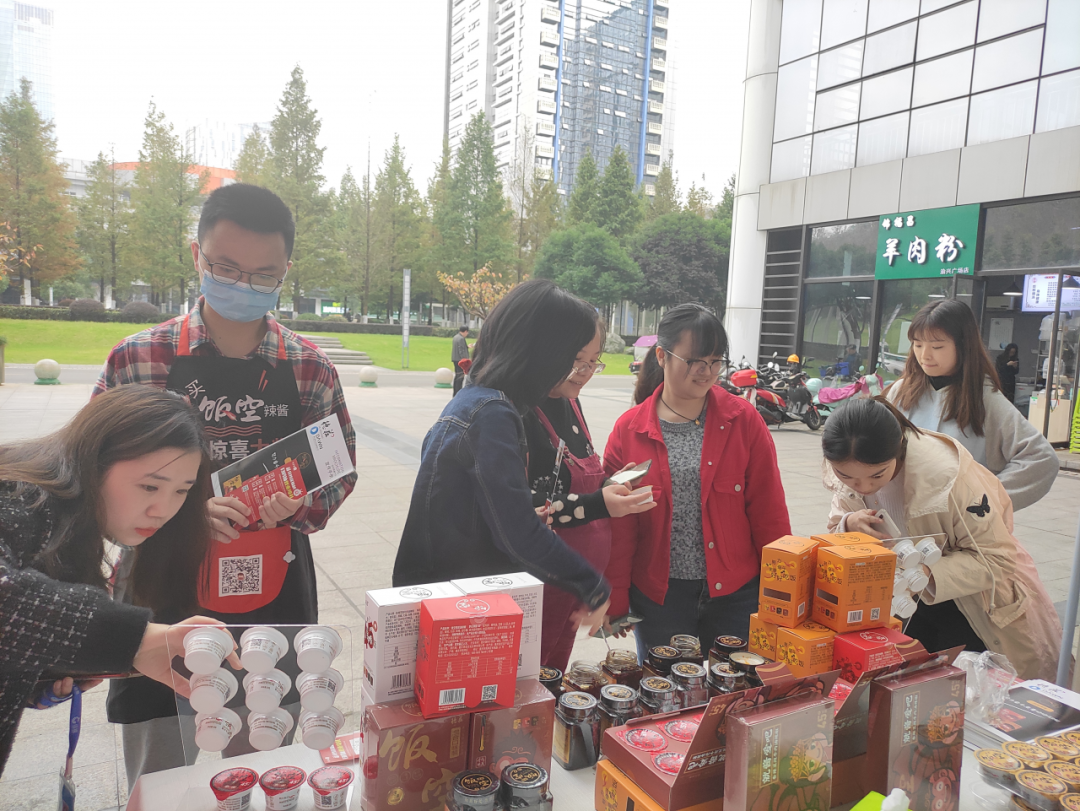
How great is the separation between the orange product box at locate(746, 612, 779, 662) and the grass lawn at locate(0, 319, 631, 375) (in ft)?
61.7

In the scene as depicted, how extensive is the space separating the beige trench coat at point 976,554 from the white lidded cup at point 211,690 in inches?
60.2

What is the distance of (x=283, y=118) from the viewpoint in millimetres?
28547

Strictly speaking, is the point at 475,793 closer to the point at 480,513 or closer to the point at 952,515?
the point at 480,513

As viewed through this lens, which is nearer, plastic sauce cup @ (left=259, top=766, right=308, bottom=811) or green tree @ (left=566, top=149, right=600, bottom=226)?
plastic sauce cup @ (left=259, top=766, right=308, bottom=811)

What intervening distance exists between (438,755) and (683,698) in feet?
1.64

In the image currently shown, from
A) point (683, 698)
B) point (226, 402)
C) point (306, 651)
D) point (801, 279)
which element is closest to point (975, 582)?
point (683, 698)

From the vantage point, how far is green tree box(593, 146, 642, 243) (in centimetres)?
3531

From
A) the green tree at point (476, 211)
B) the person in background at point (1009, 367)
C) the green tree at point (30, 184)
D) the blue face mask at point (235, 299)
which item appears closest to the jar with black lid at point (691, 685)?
the blue face mask at point (235, 299)

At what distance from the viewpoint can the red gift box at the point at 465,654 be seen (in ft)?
3.15

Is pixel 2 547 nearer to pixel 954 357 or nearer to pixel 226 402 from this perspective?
pixel 226 402

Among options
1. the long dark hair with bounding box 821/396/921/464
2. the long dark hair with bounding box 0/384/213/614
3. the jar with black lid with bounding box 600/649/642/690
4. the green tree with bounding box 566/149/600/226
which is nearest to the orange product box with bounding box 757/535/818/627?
the jar with black lid with bounding box 600/649/642/690

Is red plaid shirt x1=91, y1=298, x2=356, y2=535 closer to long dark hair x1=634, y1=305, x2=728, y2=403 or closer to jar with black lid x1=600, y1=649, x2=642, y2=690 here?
jar with black lid x1=600, y1=649, x2=642, y2=690

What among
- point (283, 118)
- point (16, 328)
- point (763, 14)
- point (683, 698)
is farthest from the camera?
point (283, 118)

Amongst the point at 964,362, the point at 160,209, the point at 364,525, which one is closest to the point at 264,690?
the point at 964,362
